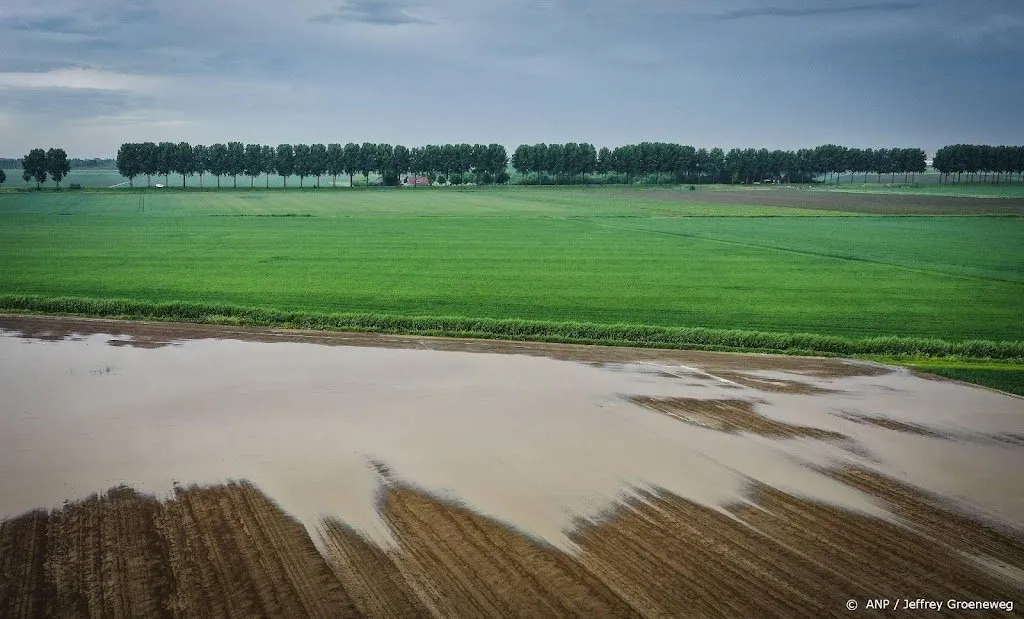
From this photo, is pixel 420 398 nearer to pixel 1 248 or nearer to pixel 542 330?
pixel 542 330

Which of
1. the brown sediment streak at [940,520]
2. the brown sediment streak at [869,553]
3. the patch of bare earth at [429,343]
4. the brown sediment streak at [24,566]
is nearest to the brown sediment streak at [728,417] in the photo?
the brown sediment streak at [940,520]

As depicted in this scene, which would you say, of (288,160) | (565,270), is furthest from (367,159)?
(565,270)

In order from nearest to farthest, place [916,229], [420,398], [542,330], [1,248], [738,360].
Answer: [420,398] < [738,360] < [542,330] < [1,248] < [916,229]

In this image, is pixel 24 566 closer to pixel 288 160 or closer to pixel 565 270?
pixel 565 270

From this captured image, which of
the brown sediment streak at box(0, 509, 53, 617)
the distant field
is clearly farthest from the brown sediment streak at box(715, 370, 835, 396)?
the distant field

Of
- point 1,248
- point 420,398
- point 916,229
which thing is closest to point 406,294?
point 420,398

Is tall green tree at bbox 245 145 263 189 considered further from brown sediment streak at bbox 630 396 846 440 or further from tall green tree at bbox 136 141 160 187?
brown sediment streak at bbox 630 396 846 440

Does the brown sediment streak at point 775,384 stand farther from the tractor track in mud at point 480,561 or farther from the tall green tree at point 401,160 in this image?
the tall green tree at point 401,160
